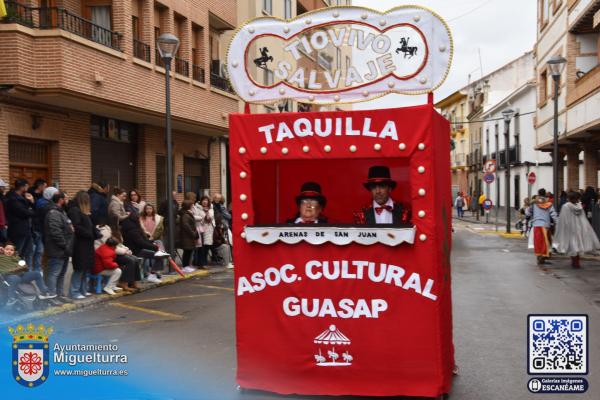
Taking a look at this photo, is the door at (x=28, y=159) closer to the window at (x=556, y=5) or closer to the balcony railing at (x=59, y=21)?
the balcony railing at (x=59, y=21)

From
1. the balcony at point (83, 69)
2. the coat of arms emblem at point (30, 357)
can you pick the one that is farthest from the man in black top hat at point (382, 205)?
the balcony at point (83, 69)

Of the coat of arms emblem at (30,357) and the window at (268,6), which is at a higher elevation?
the window at (268,6)

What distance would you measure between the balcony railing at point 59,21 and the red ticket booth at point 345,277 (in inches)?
402

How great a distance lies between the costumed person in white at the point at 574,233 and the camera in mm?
15695

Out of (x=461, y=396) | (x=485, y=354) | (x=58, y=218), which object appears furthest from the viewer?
(x=58, y=218)

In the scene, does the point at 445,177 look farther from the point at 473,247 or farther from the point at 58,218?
the point at 473,247

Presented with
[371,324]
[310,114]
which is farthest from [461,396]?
[310,114]

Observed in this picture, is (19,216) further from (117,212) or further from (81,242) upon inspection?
(117,212)

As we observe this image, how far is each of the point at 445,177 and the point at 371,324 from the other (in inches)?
57.9

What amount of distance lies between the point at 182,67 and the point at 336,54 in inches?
624

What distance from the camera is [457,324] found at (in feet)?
29.6

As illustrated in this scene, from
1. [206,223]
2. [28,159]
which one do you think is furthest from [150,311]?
[28,159]

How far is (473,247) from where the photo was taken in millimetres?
21781

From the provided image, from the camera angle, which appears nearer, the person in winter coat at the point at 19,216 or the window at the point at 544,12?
the person in winter coat at the point at 19,216
